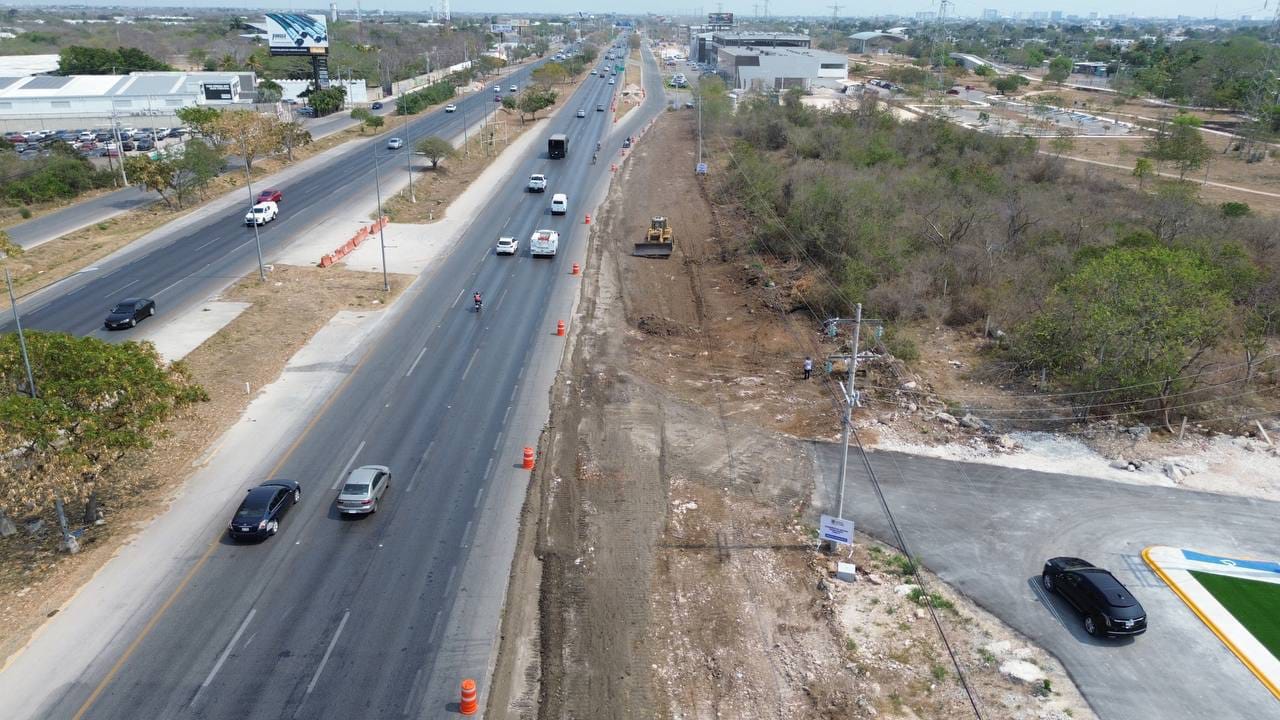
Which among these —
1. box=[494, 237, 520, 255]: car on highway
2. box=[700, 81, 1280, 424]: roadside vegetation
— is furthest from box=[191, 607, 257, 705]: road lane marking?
box=[494, 237, 520, 255]: car on highway

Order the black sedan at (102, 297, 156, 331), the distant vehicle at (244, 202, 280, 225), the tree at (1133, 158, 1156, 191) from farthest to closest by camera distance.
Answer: the tree at (1133, 158, 1156, 191) < the distant vehicle at (244, 202, 280, 225) < the black sedan at (102, 297, 156, 331)

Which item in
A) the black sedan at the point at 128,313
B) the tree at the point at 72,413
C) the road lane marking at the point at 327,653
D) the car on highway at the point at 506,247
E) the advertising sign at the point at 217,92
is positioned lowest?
the road lane marking at the point at 327,653

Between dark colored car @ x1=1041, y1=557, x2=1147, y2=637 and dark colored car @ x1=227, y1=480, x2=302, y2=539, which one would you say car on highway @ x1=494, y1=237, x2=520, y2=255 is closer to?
dark colored car @ x1=227, y1=480, x2=302, y2=539

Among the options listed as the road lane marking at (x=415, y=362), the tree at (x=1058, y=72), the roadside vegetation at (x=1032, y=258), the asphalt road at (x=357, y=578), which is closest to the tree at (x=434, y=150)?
the roadside vegetation at (x=1032, y=258)

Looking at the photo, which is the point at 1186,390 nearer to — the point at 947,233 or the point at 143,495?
the point at 947,233

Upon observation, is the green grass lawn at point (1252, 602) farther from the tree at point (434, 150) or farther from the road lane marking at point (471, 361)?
the tree at point (434, 150)
